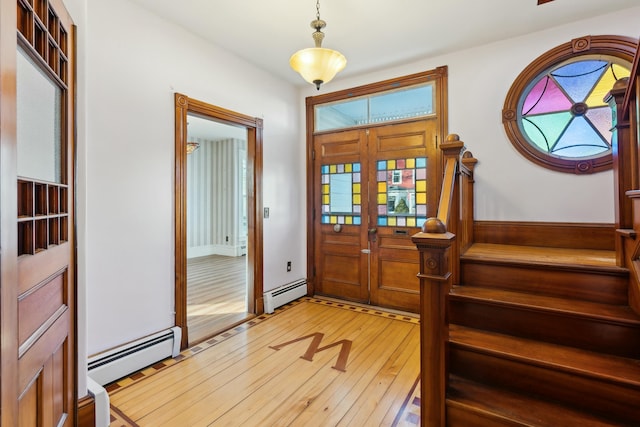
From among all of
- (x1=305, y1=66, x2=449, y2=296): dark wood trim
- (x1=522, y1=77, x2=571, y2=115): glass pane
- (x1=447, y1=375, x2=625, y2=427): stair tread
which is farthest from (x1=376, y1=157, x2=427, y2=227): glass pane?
(x1=447, y1=375, x2=625, y2=427): stair tread

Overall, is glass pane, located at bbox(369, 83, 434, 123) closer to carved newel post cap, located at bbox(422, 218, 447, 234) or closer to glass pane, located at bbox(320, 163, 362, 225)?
glass pane, located at bbox(320, 163, 362, 225)

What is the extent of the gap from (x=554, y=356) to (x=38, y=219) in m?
2.42

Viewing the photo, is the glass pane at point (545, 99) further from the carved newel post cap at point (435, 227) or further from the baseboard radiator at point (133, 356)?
the baseboard radiator at point (133, 356)

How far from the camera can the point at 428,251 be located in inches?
61.2

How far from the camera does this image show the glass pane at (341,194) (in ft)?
12.8

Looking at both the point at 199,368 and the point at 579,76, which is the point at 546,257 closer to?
the point at 579,76

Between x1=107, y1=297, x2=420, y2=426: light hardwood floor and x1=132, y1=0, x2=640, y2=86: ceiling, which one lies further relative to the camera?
x1=132, y1=0, x2=640, y2=86: ceiling

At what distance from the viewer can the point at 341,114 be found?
160 inches

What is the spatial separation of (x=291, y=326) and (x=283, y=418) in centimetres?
137

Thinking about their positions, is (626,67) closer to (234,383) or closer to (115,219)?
(234,383)

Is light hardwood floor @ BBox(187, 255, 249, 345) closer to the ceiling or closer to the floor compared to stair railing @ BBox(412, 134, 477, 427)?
closer to the floor

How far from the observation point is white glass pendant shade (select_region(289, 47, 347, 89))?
2.25m

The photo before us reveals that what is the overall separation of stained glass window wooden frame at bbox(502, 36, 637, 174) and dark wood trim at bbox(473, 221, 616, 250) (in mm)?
525

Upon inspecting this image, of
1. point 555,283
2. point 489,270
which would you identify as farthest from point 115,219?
point 555,283
